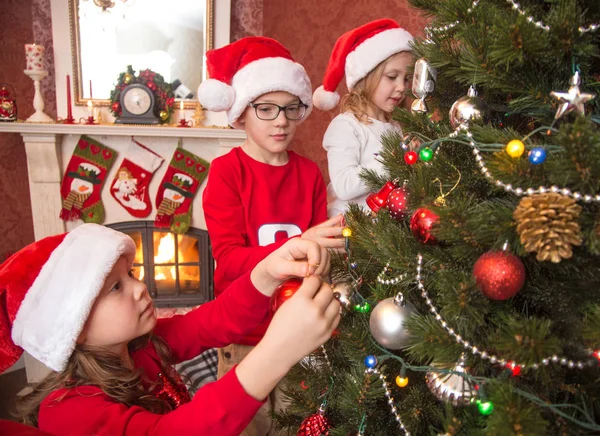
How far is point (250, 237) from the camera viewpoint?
1343 mm

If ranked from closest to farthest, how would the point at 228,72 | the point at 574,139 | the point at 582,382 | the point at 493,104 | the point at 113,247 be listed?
the point at 574,139, the point at 582,382, the point at 493,104, the point at 113,247, the point at 228,72

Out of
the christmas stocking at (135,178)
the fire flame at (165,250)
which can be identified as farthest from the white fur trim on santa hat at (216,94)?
the fire flame at (165,250)

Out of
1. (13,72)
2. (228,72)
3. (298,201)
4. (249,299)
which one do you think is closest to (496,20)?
(249,299)

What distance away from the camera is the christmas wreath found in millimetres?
2484

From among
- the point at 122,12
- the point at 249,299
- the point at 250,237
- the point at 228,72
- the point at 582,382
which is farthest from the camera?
the point at 122,12

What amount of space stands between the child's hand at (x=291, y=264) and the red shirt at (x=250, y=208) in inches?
11.3

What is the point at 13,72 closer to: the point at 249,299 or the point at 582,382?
Answer: the point at 249,299

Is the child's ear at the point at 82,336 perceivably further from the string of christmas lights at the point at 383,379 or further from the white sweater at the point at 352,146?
the white sweater at the point at 352,146

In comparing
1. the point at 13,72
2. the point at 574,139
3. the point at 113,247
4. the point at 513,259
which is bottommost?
the point at 113,247

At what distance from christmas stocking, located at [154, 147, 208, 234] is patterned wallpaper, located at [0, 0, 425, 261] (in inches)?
25.4

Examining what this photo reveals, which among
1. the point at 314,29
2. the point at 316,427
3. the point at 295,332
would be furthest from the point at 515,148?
the point at 314,29

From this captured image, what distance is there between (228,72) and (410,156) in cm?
102

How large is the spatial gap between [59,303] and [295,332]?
449 mm

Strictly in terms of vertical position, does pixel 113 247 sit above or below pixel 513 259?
below
